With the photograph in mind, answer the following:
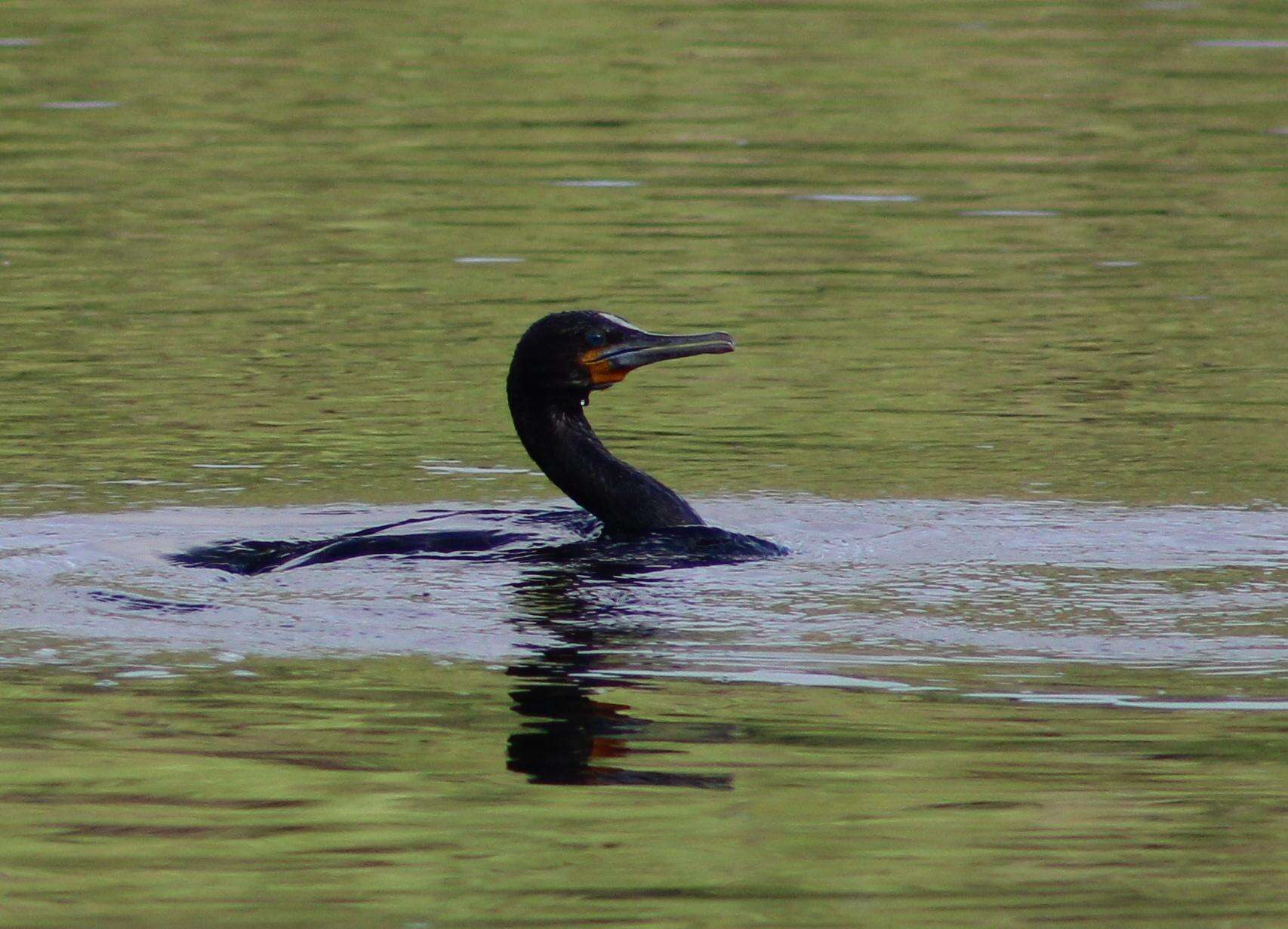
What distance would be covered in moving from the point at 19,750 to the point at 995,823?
250 cm

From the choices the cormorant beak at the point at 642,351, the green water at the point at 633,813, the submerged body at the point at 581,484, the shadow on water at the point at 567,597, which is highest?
the cormorant beak at the point at 642,351

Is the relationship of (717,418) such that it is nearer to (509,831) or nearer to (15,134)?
(509,831)

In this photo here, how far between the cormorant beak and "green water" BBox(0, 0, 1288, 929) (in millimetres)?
1229

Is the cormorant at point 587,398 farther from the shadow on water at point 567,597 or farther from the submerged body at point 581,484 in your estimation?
the shadow on water at point 567,597

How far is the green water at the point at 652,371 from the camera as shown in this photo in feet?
18.7

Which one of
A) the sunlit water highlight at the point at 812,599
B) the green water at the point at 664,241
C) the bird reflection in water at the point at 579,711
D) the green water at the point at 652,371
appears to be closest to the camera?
the green water at the point at 652,371

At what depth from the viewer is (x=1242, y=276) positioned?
45.8ft

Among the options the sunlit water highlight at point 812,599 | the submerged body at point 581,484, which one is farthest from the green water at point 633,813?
the submerged body at point 581,484

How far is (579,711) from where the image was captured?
671 cm

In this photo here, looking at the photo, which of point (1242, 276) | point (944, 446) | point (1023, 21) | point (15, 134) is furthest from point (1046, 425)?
point (1023, 21)

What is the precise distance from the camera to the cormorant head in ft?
27.7

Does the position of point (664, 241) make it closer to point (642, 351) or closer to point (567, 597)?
point (642, 351)

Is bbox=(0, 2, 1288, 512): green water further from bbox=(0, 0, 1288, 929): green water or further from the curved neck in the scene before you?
the curved neck

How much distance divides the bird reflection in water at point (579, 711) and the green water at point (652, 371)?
0.16 ft
